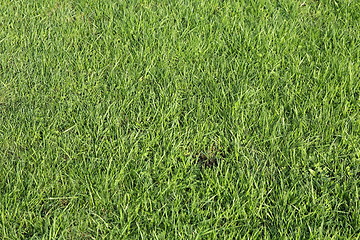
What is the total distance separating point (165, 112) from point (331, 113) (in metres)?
0.98

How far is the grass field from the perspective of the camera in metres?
2.54

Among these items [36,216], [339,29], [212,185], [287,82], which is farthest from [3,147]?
[339,29]

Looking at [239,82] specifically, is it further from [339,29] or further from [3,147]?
[3,147]

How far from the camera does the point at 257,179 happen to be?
2725 mm

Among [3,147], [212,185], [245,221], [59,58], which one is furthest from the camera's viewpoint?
[59,58]

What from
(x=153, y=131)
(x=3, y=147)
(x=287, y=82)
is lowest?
(x=3, y=147)

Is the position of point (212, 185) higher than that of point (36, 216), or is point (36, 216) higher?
point (212, 185)

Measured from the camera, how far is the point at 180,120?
318 cm

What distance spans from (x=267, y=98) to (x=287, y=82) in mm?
220

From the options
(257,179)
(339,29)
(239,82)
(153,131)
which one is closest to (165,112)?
(153,131)

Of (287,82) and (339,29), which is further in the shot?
(339,29)

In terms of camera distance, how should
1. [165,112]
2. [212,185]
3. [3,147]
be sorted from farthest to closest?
1. [165,112]
2. [3,147]
3. [212,185]

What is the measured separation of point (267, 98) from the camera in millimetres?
3281

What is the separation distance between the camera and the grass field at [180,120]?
254cm
